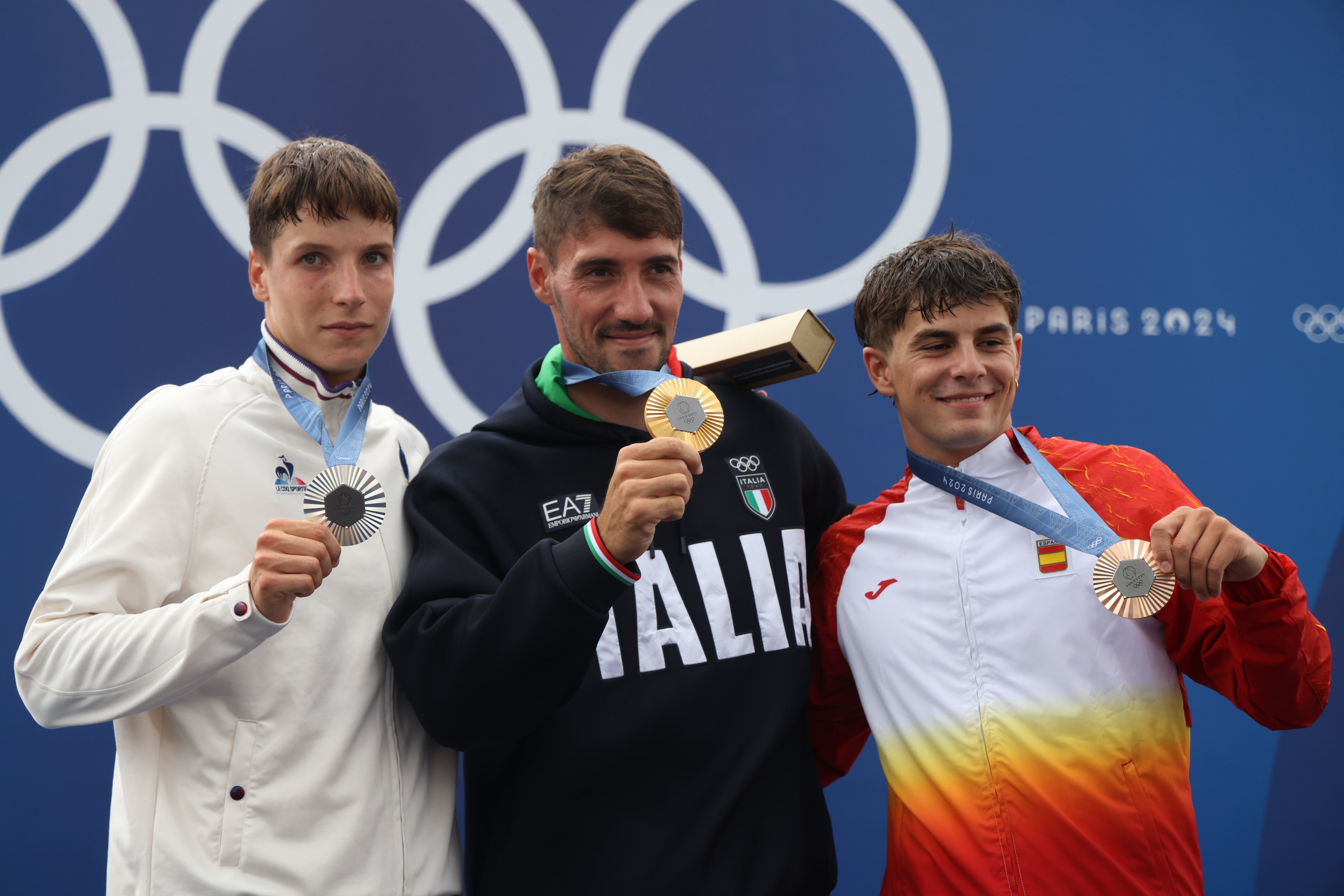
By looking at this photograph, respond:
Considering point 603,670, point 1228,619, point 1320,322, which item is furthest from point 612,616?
point 1320,322

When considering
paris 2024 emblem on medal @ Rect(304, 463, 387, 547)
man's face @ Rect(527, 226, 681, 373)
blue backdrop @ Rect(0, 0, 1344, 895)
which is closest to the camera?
paris 2024 emblem on medal @ Rect(304, 463, 387, 547)

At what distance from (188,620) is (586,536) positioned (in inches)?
26.2

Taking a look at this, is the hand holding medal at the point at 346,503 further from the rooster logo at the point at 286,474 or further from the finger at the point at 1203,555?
the finger at the point at 1203,555

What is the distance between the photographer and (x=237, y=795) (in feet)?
5.19

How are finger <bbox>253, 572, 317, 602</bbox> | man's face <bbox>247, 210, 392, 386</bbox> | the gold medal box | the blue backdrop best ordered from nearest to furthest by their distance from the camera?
finger <bbox>253, 572, 317, 602</bbox>, man's face <bbox>247, 210, 392, 386</bbox>, the gold medal box, the blue backdrop

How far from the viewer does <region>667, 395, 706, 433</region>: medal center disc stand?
1605mm

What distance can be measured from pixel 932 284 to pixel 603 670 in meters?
1.08

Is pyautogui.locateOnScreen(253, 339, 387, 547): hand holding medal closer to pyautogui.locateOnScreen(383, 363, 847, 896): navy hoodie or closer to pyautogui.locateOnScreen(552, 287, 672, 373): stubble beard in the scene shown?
pyautogui.locateOnScreen(383, 363, 847, 896): navy hoodie

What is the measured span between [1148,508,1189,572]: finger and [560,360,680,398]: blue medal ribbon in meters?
0.90

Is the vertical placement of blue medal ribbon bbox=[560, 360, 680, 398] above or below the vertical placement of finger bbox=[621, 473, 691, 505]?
above

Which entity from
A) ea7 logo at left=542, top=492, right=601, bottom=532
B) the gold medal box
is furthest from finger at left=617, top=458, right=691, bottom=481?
ea7 logo at left=542, top=492, right=601, bottom=532

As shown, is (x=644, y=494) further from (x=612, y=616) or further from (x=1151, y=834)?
(x=1151, y=834)

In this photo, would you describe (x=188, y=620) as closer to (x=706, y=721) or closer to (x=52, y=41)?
(x=706, y=721)

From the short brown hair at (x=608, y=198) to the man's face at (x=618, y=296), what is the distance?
2 cm
